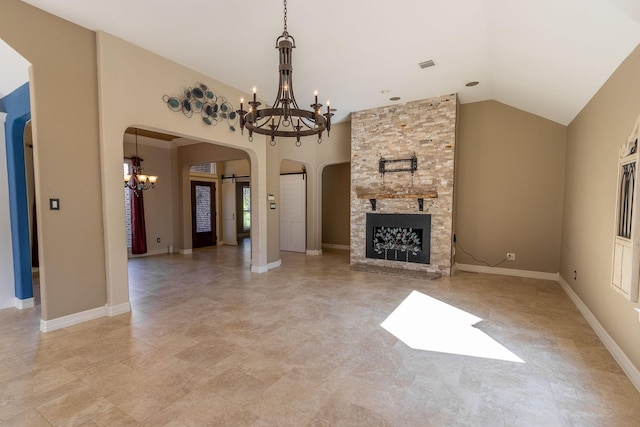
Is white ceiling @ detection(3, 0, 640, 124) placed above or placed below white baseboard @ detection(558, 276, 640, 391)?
above

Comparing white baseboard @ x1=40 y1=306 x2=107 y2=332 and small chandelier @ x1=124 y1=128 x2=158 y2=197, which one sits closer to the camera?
white baseboard @ x1=40 y1=306 x2=107 y2=332

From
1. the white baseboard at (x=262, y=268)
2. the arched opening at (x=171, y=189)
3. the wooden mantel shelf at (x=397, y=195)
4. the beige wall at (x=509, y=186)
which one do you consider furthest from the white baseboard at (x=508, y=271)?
the arched opening at (x=171, y=189)

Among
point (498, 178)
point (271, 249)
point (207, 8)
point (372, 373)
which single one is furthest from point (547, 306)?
point (207, 8)

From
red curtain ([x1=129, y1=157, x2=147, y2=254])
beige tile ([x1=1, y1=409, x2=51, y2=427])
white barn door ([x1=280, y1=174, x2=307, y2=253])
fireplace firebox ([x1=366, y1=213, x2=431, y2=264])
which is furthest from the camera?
white barn door ([x1=280, y1=174, x2=307, y2=253])

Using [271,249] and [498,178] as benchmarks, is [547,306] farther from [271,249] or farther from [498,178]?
[271,249]

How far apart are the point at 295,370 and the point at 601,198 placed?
12.1ft

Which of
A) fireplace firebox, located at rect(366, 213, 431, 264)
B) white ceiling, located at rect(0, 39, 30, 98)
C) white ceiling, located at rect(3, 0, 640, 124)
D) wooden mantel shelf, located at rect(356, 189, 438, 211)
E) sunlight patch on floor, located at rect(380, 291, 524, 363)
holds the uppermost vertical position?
white ceiling, located at rect(3, 0, 640, 124)

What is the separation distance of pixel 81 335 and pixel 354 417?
2.90 metres

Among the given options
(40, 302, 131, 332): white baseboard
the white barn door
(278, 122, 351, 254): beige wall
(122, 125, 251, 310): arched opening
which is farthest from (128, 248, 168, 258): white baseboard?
(40, 302, 131, 332): white baseboard

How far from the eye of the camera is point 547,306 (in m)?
3.88

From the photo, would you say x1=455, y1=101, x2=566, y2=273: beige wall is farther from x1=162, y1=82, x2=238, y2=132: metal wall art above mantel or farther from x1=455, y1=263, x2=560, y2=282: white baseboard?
x1=162, y1=82, x2=238, y2=132: metal wall art above mantel

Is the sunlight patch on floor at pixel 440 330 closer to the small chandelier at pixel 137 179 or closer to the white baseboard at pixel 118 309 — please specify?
the white baseboard at pixel 118 309

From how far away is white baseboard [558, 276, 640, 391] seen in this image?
88.6 inches

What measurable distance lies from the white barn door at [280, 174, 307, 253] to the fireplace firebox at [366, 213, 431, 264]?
230cm
